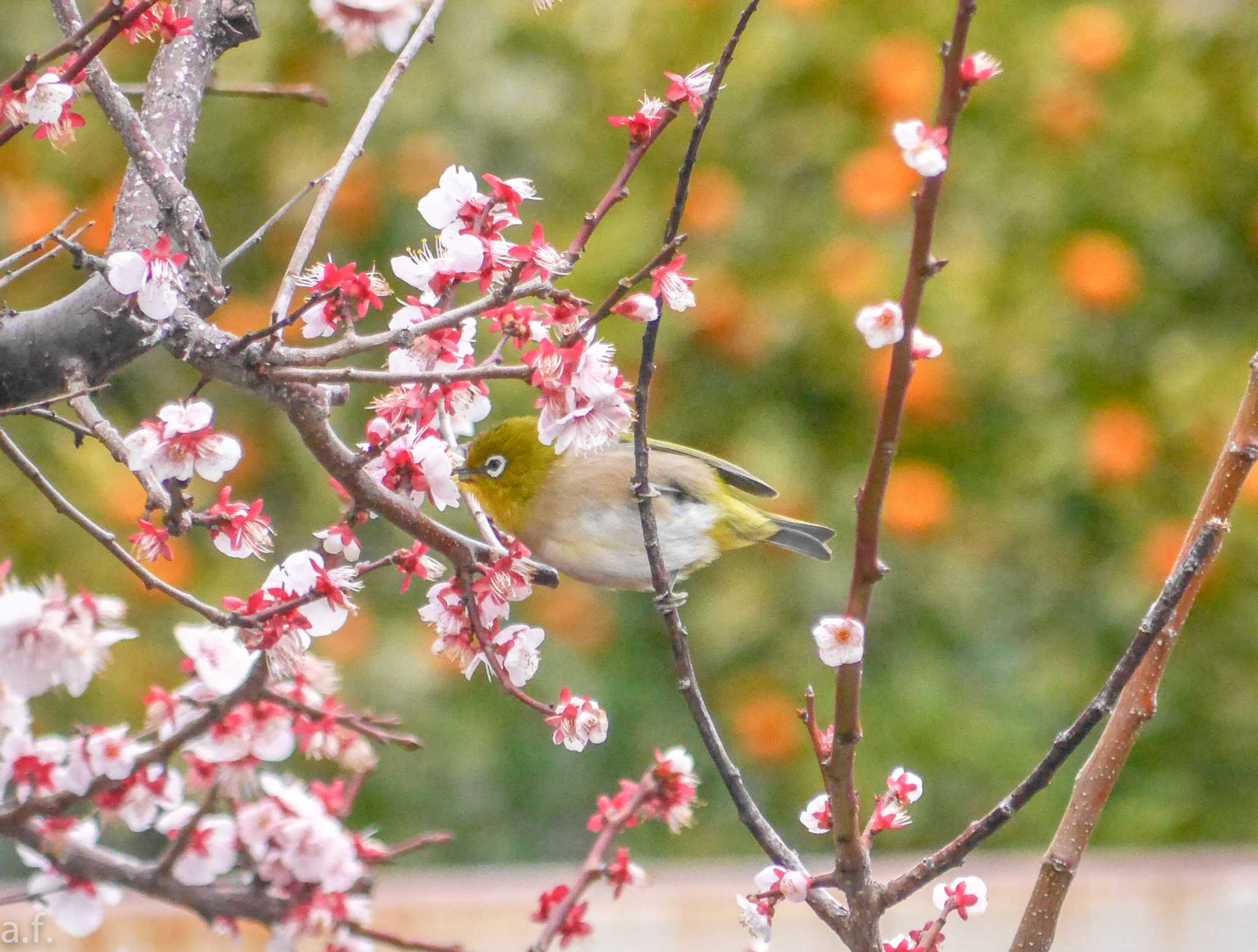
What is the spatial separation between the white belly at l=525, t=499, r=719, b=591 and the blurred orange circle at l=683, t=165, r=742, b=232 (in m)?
0.98

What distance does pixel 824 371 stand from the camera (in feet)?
10.5

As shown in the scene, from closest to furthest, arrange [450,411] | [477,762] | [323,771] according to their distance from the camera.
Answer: [450,411] < [477,762] < [323,771]

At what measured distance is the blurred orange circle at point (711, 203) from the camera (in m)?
3.22

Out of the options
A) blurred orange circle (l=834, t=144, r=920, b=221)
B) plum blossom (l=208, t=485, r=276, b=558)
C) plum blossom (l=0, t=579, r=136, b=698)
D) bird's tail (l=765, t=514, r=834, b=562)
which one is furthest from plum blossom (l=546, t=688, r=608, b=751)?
blurred orange circle (l=834, t=144, r=920, b=221)

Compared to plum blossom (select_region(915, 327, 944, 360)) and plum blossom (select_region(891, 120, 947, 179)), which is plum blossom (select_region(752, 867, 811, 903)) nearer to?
plum blossom (select_region(915, 327, 944, 360))

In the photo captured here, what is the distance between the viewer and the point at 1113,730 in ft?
3.95

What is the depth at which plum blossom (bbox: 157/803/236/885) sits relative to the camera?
1313mm

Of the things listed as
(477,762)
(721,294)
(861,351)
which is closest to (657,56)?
(721,294)

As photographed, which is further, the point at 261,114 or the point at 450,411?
the point at 261,114

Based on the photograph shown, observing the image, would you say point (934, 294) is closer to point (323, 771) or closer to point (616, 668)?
point (616, 668)

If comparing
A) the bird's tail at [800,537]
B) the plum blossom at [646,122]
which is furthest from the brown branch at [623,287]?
the bird's tail at [800,537]

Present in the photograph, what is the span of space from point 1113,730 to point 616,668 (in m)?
2.08

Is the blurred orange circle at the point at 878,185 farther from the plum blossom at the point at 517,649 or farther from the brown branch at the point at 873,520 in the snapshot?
the brown branch at the point at 873,520

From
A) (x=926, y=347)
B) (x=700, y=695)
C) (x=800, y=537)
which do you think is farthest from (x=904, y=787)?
(x=800, y=537)
